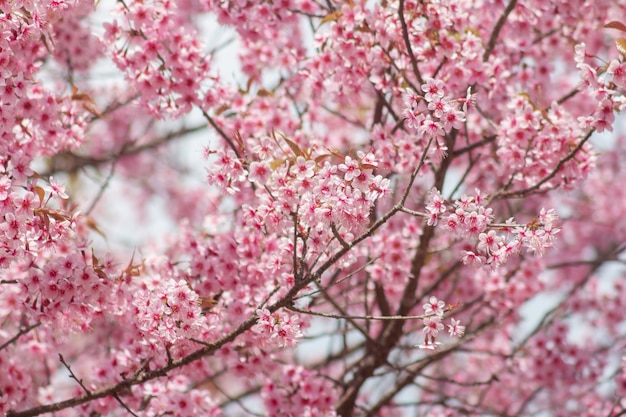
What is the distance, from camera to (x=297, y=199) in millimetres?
3941

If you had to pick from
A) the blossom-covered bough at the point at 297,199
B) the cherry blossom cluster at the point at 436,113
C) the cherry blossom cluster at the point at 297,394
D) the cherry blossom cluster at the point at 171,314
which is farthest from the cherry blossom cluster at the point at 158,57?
the cherry blossom cluster at the point at 297,394

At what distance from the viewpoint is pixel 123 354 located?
4.94 m

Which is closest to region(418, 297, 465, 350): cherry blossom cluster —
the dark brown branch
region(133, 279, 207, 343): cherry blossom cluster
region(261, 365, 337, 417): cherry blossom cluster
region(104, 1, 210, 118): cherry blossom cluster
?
region(133, 279, 207, 343): cherry blossom cluster

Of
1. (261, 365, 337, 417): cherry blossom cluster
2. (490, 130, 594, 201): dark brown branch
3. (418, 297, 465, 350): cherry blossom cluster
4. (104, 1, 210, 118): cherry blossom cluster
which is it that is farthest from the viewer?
(261, 365, 337, 417): cherry blossom cluster

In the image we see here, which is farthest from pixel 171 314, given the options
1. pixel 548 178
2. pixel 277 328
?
pixel 548 178

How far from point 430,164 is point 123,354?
263 centimetres

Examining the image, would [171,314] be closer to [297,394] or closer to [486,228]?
[297,394]

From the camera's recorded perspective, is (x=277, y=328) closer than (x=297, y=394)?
Yes

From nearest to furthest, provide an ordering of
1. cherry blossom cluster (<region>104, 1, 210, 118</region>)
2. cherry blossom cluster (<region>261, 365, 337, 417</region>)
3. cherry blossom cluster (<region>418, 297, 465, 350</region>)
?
1. cherry blossom cluster (<region>418, 297, 465, 350</region>)
2. cherry blossom cluster (<region>104, 1, 210, 118</region>)
3. cherry blossom cluster (<region>261, 365, 337, 417</region>)

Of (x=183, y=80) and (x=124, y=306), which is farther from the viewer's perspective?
(x=183, y=80)

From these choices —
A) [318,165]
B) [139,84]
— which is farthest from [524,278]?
[139,84]

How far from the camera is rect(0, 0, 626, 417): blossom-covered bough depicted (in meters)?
3.98

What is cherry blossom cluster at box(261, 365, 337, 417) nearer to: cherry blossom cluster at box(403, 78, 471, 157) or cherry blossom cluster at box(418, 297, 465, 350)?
cherry blossom cluster at box(418, 297, 465, 350)

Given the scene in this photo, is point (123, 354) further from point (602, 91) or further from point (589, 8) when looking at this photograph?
point (589, 8)
